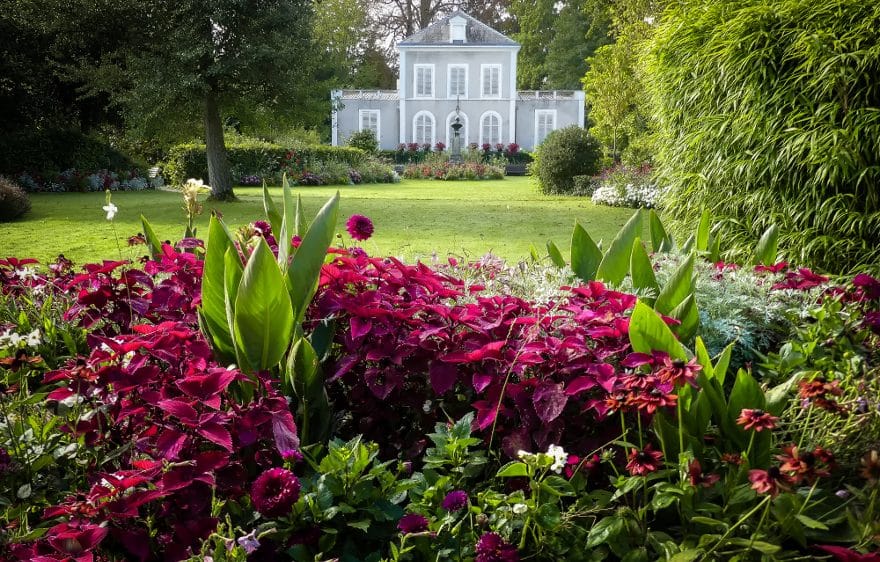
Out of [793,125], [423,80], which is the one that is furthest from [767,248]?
[423,80]

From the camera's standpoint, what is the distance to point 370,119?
32.3m

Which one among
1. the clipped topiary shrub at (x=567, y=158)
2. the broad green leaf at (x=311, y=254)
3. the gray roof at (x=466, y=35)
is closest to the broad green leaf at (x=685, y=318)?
the broad green leaf at (x=311, y=254)

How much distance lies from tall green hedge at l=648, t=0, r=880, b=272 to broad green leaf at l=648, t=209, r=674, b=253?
54.9 inches

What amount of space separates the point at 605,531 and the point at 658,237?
6.74 feet

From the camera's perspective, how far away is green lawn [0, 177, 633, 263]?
277 inches

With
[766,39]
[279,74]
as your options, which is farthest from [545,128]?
[766,39]

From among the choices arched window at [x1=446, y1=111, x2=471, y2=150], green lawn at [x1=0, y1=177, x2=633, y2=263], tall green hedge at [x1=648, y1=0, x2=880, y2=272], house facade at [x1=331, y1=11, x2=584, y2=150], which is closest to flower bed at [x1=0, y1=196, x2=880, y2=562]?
tall green hedge at [x1=648, y1=0, x2=880, y2=272]

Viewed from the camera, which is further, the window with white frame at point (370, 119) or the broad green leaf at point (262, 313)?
the window with white frame at point (370, 119)

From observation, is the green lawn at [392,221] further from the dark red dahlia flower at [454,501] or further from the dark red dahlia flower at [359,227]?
the dark red dahlia flower at [454,501]

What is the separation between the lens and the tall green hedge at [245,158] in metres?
17.1

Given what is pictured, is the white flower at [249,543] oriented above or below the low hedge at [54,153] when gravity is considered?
below

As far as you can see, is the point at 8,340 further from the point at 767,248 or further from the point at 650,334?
the point at 767,248

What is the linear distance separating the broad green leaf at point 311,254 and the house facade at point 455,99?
99.8 feet

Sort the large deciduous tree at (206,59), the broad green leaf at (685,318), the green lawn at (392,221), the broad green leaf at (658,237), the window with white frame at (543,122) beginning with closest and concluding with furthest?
Answer: the broad green leaf at (685,318) → the broad green leaf at (658,237) → the green lawn at (392,221) → the large deciduous tree at (206,59) → the window with white frame at (543,122)
